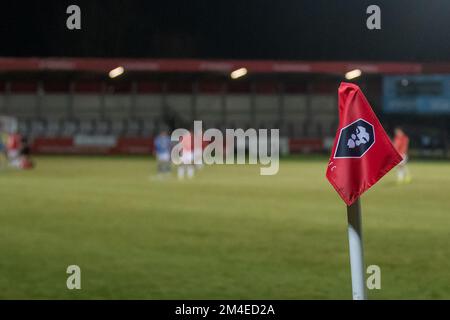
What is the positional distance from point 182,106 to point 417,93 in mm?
14525

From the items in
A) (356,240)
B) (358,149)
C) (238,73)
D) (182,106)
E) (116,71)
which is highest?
(238,73)

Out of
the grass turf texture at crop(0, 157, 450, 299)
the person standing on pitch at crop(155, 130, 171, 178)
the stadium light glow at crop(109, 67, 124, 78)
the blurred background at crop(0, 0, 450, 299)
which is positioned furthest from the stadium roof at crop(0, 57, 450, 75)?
the grass turf texture at crop(0, 157, 450, 299)

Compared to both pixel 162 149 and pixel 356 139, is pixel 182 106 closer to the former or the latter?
pixel 162 149

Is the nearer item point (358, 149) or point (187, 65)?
point (358, 149)

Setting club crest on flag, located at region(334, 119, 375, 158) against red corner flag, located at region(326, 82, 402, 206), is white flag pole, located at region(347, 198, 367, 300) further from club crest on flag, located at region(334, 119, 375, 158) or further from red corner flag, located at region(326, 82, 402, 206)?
club crest on flag, located at region(334, 119, 375, 158)

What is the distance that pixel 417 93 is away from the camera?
3650cm

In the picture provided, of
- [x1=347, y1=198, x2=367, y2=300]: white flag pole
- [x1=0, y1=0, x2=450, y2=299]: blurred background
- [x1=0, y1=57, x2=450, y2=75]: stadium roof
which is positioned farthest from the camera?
[x1=0, y1=57, x2=450, y2=75]: stadium roof

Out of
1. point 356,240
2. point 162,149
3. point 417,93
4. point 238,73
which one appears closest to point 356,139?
point 356,240

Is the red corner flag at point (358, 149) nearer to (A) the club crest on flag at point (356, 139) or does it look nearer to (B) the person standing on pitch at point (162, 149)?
(A) the club crest on flag at point (356, 139)

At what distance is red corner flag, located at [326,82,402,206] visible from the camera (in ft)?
11.6

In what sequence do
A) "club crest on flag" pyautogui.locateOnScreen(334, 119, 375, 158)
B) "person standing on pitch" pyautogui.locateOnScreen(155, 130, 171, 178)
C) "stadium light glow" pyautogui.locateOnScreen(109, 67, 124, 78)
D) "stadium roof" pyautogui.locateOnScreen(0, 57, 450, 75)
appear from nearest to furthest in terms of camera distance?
"club crest on flag" pyautogui.locateOnScreen(334, 119, 375, 158) → "person standing on pitch" pyautogui.locateOnScreen(155, 130, 171, 178) → "stadium light glow" pyautogui.locateOnScreen(109, 67, 124, 78) → "stadium roof" pyautogui.locateOnScreen(0, 57, 450, 75)

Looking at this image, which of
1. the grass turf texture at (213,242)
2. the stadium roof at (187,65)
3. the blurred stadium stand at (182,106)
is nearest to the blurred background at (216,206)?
the grass turf texture at (213,242)

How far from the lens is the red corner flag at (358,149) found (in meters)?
3.54
